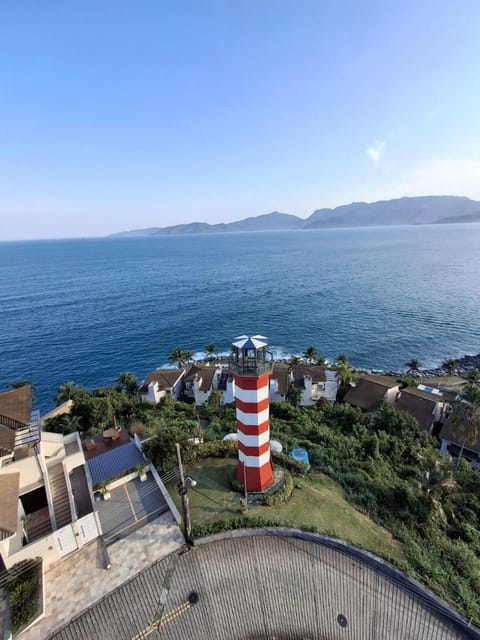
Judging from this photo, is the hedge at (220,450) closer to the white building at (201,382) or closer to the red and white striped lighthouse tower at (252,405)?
the red and white striped lighthouse tower at (252,405)

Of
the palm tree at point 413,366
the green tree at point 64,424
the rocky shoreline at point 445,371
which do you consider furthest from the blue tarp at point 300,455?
the palm tree at point 413,366

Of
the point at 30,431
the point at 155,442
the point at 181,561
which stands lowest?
the point at 181,561

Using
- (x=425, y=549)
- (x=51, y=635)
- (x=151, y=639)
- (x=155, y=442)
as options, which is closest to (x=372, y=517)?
(x=425, y=549)

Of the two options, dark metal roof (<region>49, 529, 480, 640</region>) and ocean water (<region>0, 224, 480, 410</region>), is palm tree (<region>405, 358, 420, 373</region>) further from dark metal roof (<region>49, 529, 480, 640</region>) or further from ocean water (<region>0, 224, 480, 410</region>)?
dark metal roof (<region>49, 529, 480, 640</region>)

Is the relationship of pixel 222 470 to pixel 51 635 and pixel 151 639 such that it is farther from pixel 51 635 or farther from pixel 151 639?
pixel 51 635

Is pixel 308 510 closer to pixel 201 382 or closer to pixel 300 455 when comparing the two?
pixel 300 455

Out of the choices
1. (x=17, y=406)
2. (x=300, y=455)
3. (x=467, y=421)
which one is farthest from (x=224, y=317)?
(x=17, y=406)

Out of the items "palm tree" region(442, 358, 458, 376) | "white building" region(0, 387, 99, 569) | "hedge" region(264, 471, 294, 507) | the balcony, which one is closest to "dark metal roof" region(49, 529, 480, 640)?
"hedge" region(264, 471, 294, 507)
